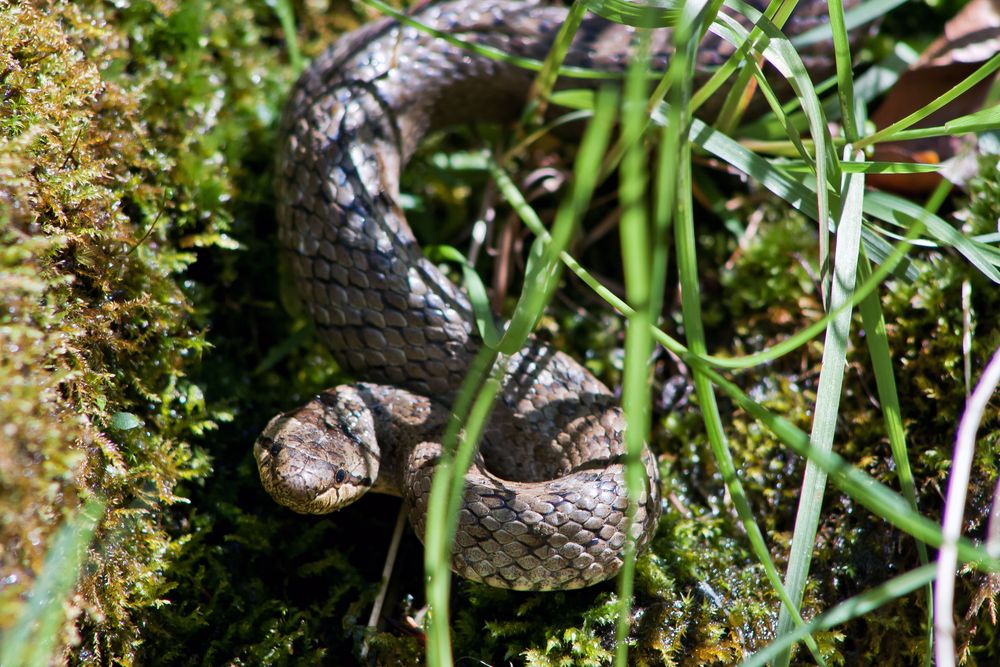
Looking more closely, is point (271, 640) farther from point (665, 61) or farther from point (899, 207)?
point (665, 61)

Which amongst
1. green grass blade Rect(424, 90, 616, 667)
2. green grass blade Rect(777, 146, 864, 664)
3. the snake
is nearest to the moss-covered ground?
the snake

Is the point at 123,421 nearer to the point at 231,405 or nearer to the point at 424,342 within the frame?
the point at 231,405

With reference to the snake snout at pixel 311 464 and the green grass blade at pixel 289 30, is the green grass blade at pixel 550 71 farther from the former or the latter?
the snake snout at pixel 311 464

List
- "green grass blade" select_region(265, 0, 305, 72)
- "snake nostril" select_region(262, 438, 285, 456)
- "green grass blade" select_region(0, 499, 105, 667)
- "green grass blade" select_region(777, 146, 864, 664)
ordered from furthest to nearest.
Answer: "green grass blade" select_region(265, 0, 305, 72) → "snake nostril" select_region(262, 438, 285, 456) → "green grass blade" select_region(777, 146, 864, 664) → "green grass blade" select_region(0, 499, 105, 667)

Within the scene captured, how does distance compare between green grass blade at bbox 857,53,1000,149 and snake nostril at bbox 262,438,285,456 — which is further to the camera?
snake nostril at bbox 262,438,285,456

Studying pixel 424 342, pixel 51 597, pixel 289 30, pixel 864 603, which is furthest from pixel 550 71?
pixel 51 597

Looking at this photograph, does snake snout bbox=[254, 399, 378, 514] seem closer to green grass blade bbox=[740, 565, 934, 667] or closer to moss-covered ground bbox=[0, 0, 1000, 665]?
moss-covered ground bbox=[0, 0, 1000, 665]

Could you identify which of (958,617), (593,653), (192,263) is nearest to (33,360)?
(192,263)

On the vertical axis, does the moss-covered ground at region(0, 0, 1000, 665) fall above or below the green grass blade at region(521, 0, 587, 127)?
below

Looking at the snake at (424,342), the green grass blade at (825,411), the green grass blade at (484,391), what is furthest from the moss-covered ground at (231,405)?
the green grass blade at (484,391)
